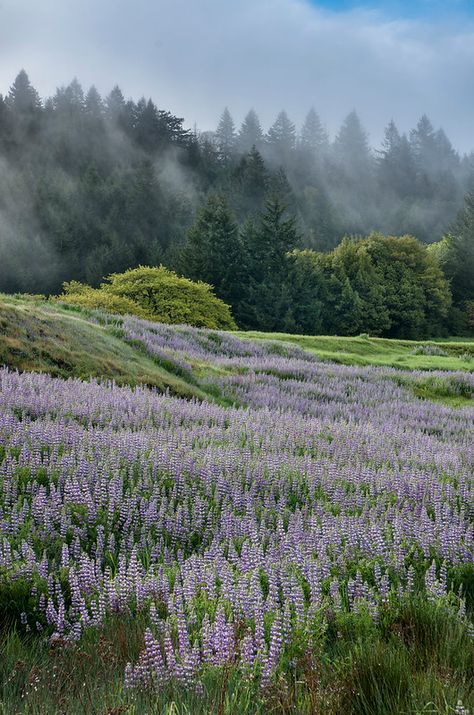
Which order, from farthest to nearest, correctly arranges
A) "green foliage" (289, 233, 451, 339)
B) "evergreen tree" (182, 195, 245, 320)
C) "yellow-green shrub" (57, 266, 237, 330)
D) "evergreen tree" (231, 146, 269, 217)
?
"evergreen tree" (231, 146, 269, 217)
"green foliage" (289, 233, 451, 339)
"evergreen tree" (182, 195, 245, 320)
"yellow-green shrub" (57, 266, 237, 330)

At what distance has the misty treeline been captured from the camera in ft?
211

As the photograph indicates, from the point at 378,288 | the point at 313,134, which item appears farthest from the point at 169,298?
the point at 313,134

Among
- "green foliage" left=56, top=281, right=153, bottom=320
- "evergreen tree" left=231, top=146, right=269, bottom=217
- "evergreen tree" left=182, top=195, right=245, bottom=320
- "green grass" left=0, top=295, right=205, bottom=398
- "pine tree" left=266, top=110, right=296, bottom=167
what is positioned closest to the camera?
"green grass" left=0, top=295, right=205, bottom=398

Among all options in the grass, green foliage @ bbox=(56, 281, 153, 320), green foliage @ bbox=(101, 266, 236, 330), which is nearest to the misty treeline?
green foliage @ bbox=(101, 266, 236, 330)

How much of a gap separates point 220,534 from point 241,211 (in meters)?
104

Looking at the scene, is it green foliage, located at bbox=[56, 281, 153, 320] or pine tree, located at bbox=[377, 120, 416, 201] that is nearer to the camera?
green foliage, located at bbox=[56, 281, 153, 320]

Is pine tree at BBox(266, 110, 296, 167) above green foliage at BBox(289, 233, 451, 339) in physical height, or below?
above

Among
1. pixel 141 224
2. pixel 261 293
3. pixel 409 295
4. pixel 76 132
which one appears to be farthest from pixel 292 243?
pixel 76 132

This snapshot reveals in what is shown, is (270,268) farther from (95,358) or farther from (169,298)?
(95,358)

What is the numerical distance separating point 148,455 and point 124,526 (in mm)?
1739

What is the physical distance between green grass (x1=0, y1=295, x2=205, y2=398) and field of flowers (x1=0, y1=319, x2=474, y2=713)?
236cm

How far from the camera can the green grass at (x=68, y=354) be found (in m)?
12.6

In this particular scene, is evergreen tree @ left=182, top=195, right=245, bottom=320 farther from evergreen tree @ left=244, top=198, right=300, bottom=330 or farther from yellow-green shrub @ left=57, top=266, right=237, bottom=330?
yellow-green shrub @ left=57, top=266, right=237, bottom=330

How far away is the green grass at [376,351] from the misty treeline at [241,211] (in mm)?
21781
